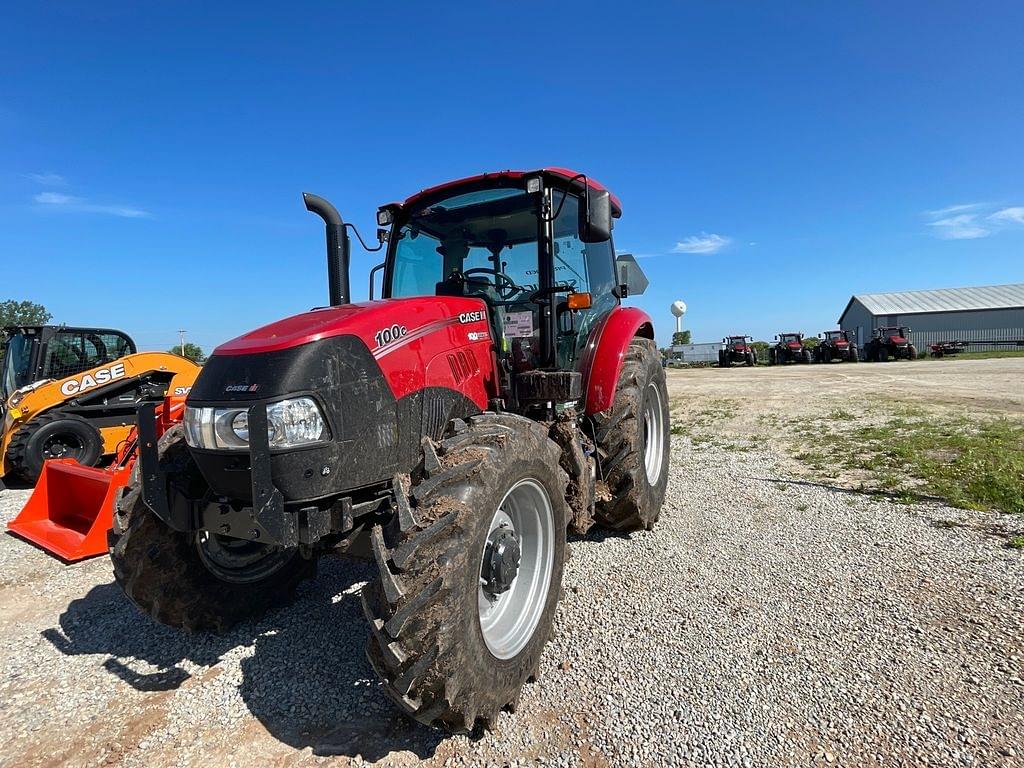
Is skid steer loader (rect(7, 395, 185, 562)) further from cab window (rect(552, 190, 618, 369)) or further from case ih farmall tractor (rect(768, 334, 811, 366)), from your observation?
case ih farmall tractor (rect(768, 334, 811, 366))

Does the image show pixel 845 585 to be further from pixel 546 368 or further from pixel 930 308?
pixel 930 308

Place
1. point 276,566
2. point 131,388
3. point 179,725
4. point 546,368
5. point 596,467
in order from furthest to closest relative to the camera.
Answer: point 131,388, point 596,467, point 546,368, point 276,566, point 179,725

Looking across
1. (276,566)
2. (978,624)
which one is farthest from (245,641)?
(978,624)

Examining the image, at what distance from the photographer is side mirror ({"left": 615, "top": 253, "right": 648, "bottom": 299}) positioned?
4.72 metres

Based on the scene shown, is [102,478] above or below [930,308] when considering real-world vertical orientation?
below

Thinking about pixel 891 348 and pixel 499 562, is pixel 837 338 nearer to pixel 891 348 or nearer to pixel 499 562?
pixel 891 348

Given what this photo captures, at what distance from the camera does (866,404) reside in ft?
34.3

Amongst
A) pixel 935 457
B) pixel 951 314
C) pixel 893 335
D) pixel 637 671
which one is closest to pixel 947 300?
pixel 951 314

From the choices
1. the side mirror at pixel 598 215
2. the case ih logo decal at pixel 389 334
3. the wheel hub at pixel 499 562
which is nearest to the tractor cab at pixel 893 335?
the side mirror at pixel 598 215

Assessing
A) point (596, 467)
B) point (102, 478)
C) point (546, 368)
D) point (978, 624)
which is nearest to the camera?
point (978, 624)

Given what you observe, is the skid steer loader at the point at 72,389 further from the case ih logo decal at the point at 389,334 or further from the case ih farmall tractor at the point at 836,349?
the case ih farmall tractor at the point at 836,349

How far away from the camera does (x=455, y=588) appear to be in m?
1.91

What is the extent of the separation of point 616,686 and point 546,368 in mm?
1739

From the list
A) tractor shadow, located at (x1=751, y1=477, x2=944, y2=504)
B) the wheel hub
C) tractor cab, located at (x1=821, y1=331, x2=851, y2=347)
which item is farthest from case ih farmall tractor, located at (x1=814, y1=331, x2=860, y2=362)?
the wheel hub
